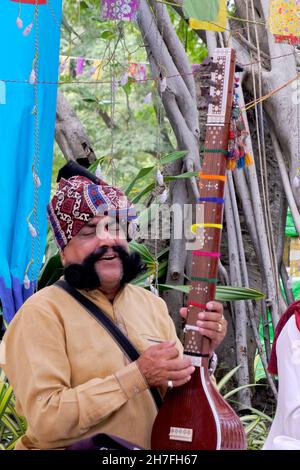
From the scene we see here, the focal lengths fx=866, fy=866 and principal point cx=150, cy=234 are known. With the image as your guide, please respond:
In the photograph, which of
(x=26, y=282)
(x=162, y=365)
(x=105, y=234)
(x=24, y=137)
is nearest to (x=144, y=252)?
(x=26, y=282)

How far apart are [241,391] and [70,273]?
6.48 ft

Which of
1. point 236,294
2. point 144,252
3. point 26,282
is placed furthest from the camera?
point 144,252

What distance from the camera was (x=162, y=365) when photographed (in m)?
2.36

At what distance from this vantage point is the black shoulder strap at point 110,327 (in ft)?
8.19

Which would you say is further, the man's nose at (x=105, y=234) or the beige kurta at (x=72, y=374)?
the man's nose at (x=105, y=234)

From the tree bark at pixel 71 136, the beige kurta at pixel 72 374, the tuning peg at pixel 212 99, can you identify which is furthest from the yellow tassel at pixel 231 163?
the tree bark at pixel 71 136

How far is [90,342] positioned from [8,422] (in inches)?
56.7

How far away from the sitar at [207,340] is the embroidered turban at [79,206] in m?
0.28

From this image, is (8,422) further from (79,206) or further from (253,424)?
(79,206)

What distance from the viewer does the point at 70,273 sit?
2.52 metres

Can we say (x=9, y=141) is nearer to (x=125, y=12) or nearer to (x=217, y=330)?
(x=125, y=12)

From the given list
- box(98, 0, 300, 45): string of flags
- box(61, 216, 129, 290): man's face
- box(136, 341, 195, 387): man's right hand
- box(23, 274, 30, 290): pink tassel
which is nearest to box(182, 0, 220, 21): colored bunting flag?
box(98, 0, 300, 45): string of flags

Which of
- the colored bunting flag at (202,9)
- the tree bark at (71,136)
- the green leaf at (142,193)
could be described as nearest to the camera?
the colored bunting flag at (202,9)

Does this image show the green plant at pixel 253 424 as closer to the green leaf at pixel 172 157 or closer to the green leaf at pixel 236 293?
the green leaf at pixel 236 293
